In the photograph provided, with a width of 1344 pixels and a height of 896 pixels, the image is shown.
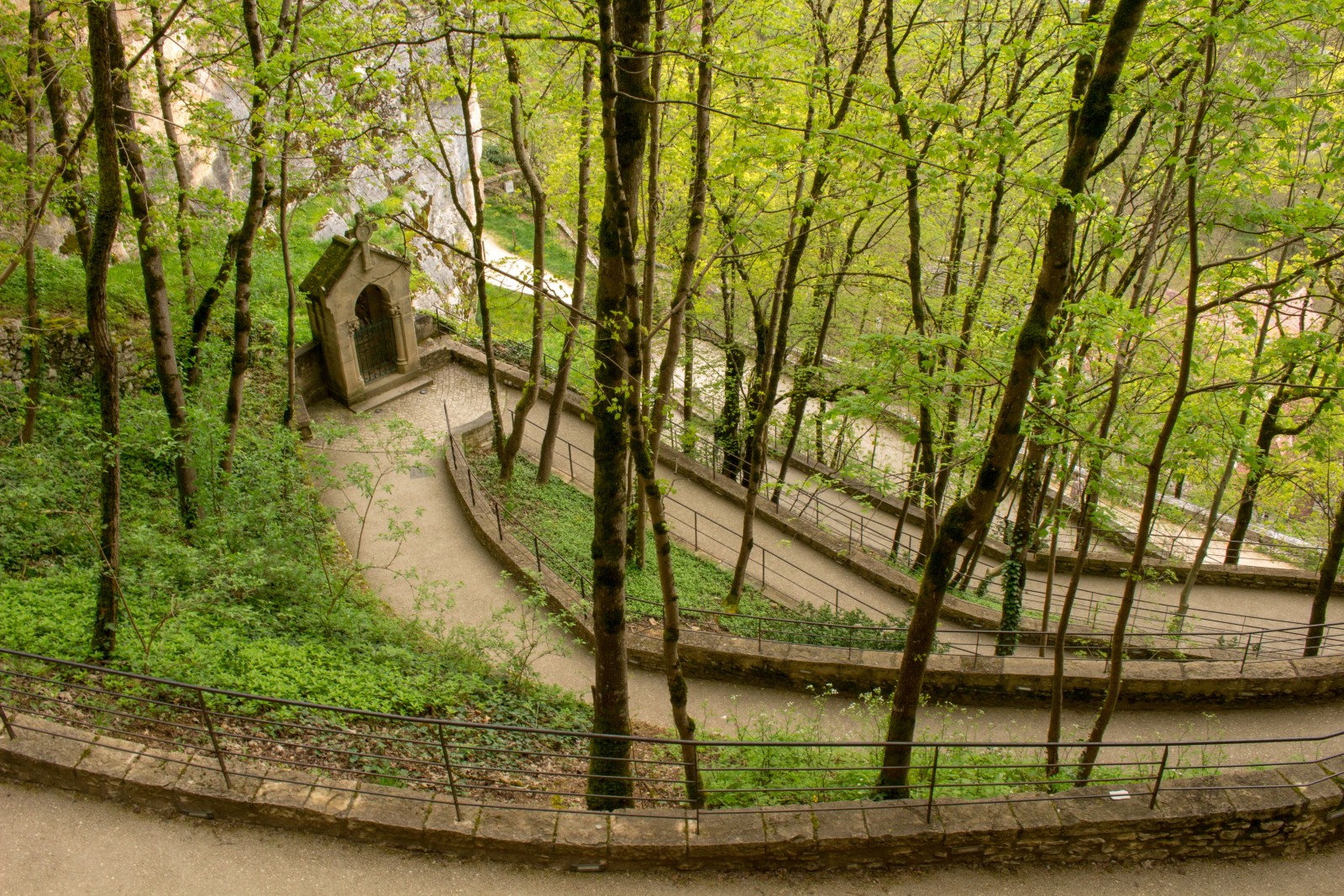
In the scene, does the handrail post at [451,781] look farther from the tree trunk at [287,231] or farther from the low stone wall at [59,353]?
the low stone wall at [59,353]

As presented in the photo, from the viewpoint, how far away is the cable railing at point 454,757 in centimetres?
652

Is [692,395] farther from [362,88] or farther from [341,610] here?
[362,88]

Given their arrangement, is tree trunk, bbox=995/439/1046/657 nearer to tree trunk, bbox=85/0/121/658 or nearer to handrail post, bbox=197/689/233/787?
handrail post, bbox=197/689/233/787

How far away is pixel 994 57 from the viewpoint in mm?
11414

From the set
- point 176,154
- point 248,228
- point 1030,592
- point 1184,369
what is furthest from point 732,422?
point 1184,369

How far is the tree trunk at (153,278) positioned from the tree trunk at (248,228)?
831 mm

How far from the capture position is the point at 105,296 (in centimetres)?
712

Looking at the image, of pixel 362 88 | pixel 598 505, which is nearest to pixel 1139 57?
pixel 598 505

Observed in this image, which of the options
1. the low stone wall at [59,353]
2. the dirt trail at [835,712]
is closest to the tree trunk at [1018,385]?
the dirt trail at [835,712]

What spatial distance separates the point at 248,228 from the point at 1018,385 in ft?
29.1

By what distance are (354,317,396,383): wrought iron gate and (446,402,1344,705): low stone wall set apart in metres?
8.52

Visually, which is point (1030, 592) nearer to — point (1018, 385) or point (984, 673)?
point (984, 673)

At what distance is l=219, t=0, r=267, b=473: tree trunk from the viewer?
8.76m

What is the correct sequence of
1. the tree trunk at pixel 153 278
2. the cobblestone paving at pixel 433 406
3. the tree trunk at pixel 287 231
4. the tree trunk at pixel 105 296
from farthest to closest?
1. the cobblestone paving at pixel 433 406
2. the tree trunk at pixel 287 231
3. the tree trunk at pixel 153 278
4. the tree trunk at pixel 105 296
